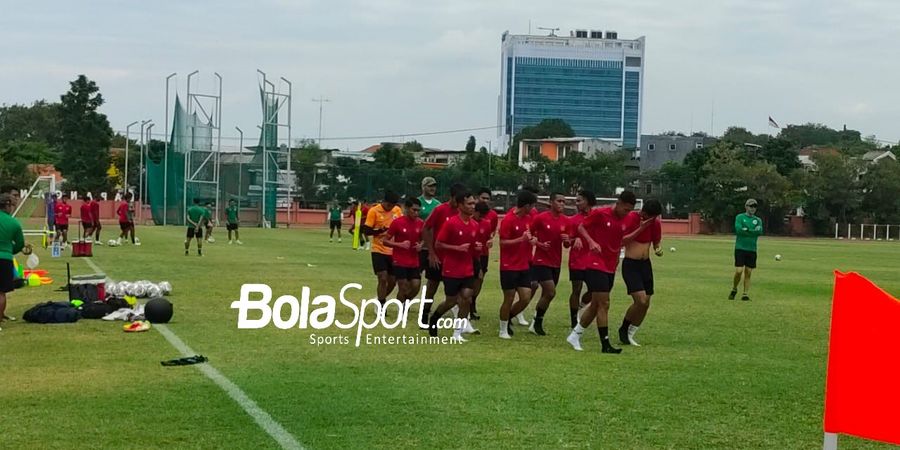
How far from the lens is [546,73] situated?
19075 cm

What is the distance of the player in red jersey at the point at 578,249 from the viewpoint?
41.4 feet

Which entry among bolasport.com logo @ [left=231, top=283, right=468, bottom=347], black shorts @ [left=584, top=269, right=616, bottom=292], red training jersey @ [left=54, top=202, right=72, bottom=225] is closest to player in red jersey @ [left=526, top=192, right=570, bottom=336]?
bolasport.com logo @ [left=231, top=283, right=468, bottom=347]

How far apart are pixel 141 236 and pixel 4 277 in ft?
101

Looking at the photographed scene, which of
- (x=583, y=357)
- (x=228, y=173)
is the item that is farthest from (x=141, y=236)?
(x=583, y=357)

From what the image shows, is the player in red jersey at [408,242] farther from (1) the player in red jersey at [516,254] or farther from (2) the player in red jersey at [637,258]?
(2) the player in red jersey at [637,258]

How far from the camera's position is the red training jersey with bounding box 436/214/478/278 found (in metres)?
12.4

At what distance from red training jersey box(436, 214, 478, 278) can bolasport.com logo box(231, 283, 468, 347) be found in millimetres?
641

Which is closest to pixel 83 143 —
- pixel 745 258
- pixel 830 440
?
pixel 745 258

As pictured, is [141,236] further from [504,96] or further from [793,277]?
[504,96]

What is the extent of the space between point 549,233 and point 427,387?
186 inches

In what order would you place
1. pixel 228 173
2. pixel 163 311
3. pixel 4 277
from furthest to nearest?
pixel 228 173
pixel 163 311
pixel 4 277

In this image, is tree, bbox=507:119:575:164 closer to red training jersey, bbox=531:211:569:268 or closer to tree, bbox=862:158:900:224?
tree, bbox=862:158:900:224

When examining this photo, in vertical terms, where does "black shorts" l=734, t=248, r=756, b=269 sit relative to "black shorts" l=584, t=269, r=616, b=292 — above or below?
below

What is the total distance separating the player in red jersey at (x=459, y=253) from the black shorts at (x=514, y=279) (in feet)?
1.99
